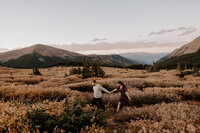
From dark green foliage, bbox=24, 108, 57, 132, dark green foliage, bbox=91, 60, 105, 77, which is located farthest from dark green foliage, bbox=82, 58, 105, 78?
dark green foliage, bbox=24, 108, 57, 132

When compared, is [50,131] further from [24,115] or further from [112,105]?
[112,105]

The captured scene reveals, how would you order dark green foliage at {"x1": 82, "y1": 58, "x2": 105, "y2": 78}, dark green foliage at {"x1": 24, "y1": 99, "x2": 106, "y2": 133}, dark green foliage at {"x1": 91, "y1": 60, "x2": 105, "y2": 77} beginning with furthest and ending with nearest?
1. dark green foliage at {"x1": 91, "y1": 60, "x2": 105, "y2": 77}
2. dark green foliage at {"x1": 82, "y1": 58, "x2": 105, "y2": 78}
3. dark green foliage at {"x1": 24, "y1": 99, "x2": 106, "y2": 133}

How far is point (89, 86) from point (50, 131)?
1029 centimetres

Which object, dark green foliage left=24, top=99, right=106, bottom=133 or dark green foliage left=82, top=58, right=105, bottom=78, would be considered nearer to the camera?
dark green foliage left=24, top=99, right=106, bottom=133

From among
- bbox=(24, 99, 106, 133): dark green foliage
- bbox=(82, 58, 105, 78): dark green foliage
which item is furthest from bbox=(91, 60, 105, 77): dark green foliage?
bbox=(24, 99, 106, 133): dark green foliage

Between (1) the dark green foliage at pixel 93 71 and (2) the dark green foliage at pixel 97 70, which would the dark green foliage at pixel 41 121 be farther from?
(2) the dark green foliage at pixel 97 70

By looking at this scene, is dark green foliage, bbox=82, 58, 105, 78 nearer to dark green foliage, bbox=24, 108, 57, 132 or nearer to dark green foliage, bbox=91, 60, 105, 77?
dark green foliage, bbox=91, 60, 105, 77

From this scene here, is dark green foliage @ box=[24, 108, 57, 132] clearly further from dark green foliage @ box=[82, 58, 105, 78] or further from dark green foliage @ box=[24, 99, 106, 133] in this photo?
dark green foliage @ box=[82, 58, 105, 78]

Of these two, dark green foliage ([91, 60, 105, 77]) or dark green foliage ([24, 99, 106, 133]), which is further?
dark green foliage ([91, 60, 105, 77])

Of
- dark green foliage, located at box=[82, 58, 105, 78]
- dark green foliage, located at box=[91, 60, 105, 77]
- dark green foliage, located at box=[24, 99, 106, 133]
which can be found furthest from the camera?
dark green foliage, located at box=[91, 60, 105, 77]

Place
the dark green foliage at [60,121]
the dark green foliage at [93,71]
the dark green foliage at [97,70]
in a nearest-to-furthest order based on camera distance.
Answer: the dark green foliage at [60,121] → the dark green foliage at [93,71] → the dark green foliage at [97,70]

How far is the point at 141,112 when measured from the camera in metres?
5.67

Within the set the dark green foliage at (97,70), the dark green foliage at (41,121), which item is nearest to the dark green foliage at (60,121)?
the dark green foliage at (41,121)

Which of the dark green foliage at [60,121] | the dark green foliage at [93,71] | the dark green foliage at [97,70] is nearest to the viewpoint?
the dark green foliage at [60,121]
